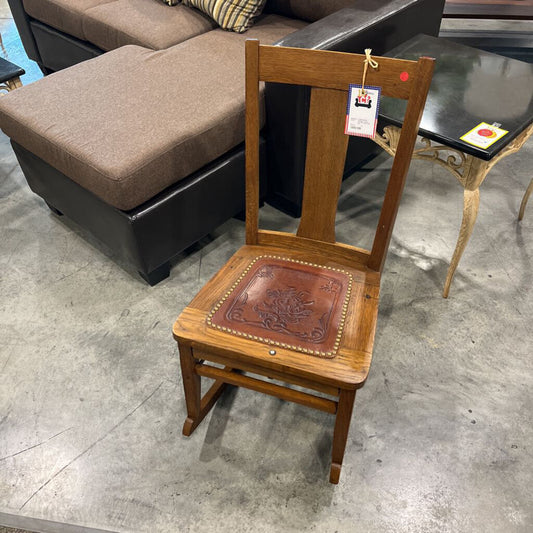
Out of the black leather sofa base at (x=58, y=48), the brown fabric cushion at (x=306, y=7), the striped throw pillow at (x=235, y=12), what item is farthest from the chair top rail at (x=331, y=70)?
the black leather sofa base at (x=58, y=48)

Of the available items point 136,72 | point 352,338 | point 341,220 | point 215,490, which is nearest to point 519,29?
point 341,220

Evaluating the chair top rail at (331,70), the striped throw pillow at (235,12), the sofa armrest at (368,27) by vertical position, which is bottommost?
the striped throw pillow at (235,12)

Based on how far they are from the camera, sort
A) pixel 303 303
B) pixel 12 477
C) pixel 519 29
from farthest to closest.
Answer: pixel 519 29
pixel 12 477
pixel 303 303

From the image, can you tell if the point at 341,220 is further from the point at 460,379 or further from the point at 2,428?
the point at 2,428

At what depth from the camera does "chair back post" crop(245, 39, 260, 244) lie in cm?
106

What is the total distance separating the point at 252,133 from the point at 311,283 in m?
0.36

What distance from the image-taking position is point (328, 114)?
3.55 ft

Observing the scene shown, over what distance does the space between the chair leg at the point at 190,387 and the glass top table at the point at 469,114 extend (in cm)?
82

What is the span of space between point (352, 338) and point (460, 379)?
1.78 ft

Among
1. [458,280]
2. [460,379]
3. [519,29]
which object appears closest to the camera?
[460,379]

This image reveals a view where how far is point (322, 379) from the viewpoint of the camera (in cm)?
100

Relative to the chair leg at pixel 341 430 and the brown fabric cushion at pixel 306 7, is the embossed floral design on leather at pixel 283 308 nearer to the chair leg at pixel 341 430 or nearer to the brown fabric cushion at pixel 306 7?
the chair leg at pixel 341 430

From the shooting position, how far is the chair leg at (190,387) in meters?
1.13

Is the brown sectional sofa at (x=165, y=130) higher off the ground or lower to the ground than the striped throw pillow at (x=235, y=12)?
lower
